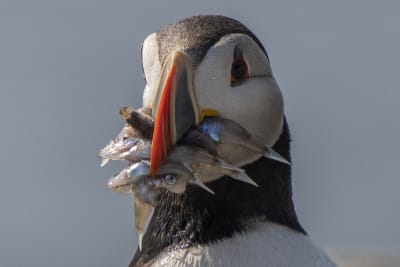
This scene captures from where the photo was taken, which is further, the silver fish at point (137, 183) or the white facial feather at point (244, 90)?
the white facial feather at point (244, 90)

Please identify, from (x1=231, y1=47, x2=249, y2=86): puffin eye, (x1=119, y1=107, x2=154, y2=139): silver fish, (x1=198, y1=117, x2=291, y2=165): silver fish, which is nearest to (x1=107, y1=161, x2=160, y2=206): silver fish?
(x1=119, y1=107, x2=154, y2=139): silver fish

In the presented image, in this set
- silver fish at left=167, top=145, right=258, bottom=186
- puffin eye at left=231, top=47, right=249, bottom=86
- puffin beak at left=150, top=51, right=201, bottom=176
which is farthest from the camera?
puffin eye at left=231, top=47, right=249, bottom=86

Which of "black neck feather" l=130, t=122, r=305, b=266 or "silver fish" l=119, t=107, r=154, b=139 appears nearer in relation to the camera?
"silver fish" l=119, t=107, r=154, b=139

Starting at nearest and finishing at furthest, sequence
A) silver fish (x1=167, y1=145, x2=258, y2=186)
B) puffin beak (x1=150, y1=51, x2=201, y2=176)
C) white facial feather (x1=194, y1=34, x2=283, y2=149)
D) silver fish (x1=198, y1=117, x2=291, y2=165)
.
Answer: puffin beak (x1=150, y1=51, x2=201, y2=176), silver fish (x1=167, y1=145, x2=258, y2=186), silver fish (x1=198, y1=117, x2=291, y2=165), white facial feather (x1=194, y1=34, x2=283, y2=149)

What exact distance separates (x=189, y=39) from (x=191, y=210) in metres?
0.85

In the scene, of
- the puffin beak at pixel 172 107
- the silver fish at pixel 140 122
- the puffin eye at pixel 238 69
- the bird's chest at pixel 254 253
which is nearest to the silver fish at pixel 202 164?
the puffin beak at pixel 172 107

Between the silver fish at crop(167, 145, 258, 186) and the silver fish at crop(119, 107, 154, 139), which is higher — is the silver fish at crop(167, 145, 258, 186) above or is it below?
below

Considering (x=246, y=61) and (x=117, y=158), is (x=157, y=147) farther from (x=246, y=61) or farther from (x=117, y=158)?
(x=246, y=61)

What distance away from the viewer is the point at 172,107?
8.57 metres

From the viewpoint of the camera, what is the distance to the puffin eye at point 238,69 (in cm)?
910

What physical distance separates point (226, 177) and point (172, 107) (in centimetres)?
74

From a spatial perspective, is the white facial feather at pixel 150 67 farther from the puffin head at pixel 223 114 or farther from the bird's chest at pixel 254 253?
the bird's chest at pixel 254 253

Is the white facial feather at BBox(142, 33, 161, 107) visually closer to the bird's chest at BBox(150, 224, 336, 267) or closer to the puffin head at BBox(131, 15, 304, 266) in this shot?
the puffin head at BBox(131, 15, 304, 266)

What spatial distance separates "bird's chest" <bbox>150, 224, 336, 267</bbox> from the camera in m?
8.95
